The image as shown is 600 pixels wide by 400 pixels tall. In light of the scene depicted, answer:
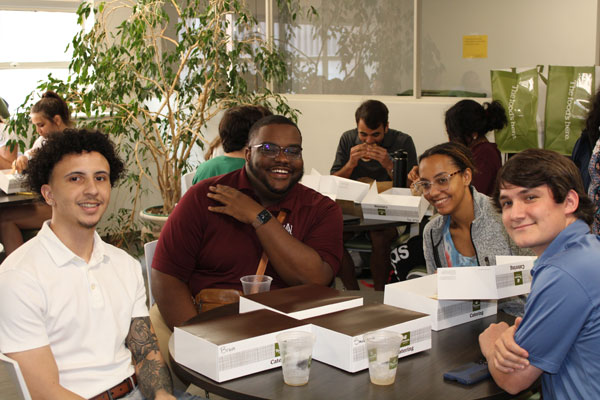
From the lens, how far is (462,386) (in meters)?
1.67

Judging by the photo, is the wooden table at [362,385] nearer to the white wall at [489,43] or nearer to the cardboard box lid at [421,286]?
the cardboard box lid at [421,286]

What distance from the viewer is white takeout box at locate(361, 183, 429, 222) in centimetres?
377

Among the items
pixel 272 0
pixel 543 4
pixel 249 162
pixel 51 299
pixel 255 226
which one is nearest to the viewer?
pixel 51 299

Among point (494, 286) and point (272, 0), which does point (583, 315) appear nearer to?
point (494, 286)

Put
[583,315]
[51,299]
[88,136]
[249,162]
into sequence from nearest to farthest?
[583,315], [51,299], [88,136], [249,162]

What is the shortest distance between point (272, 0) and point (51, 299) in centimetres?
539

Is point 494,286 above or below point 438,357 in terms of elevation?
above

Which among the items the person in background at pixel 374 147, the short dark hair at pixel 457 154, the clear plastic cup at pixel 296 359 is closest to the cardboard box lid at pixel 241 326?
the clear plastic cup at pixel 296 359

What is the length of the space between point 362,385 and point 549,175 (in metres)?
0.72

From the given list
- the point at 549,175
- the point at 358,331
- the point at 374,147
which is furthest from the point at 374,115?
the point at 358,331

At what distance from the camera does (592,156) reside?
10.0 feet

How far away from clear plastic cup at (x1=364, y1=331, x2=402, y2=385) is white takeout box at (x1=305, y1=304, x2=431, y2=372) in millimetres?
68

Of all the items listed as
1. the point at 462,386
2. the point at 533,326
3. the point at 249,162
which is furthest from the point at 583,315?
the point at 249,162

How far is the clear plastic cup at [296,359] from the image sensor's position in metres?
1.65
